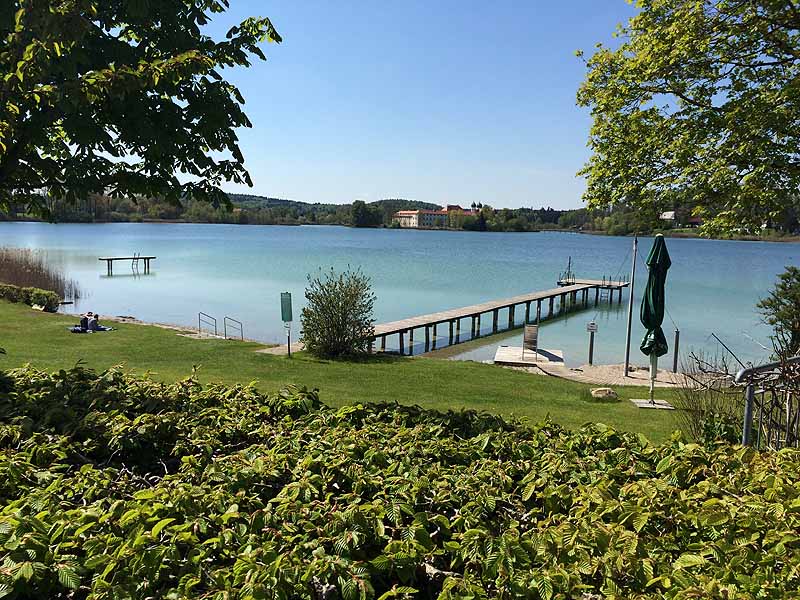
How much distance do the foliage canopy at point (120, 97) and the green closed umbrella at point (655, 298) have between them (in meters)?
10.6

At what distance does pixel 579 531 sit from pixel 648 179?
393 inches

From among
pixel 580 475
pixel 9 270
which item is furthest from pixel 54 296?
pixel 580 475

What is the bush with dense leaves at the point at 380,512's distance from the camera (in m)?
1.97

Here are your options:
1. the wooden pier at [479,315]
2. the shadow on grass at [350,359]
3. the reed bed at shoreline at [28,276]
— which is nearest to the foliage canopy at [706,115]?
the shadow on grass at [350,359]

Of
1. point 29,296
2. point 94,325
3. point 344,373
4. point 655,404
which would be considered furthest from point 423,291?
point 655,404

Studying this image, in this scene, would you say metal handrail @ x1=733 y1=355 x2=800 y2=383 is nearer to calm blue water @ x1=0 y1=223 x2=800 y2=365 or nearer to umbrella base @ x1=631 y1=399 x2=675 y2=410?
umbrella base @ x1=631 y1=399 x2=675 y2=410

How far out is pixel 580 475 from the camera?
2.87 m

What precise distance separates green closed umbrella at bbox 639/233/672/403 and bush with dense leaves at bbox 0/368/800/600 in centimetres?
1061

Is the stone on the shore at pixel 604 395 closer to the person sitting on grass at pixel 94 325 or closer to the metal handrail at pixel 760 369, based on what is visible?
the metal handrail at pixel 760 369

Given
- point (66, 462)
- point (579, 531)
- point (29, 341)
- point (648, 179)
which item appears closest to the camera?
point (579, 531)

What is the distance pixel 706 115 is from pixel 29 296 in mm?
26440

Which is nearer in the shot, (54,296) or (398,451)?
(398,451)

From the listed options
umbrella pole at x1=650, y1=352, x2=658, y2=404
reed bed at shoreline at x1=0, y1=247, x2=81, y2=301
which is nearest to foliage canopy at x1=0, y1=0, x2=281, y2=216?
umbrella pole at x1=650, y1=352, x2=658, y2=404

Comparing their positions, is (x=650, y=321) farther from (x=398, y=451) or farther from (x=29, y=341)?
(x=29, y=341)
